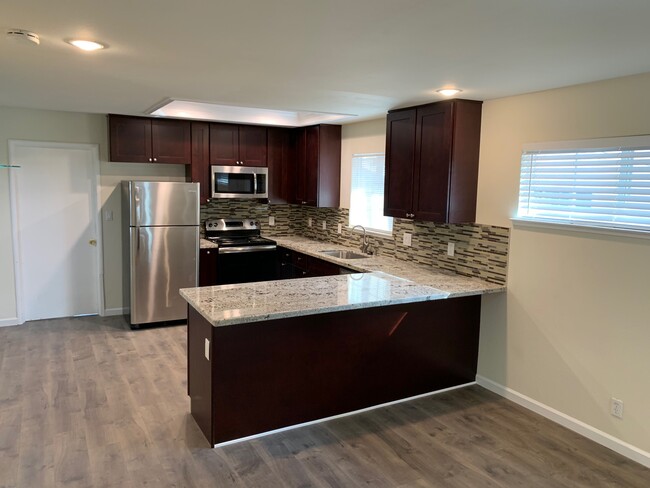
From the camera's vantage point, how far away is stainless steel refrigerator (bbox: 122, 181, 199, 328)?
16.5 ft

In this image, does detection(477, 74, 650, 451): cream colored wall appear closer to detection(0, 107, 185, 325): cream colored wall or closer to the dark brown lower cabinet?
the dark brown lower cabinet

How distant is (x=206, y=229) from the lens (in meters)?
6.02

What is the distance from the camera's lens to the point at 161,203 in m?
5.07

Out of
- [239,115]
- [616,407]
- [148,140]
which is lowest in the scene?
[616,407]

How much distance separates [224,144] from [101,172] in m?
1.37

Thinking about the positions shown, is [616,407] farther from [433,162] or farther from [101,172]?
[101,172]

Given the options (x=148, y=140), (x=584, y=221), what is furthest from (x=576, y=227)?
(x=148, y=140)

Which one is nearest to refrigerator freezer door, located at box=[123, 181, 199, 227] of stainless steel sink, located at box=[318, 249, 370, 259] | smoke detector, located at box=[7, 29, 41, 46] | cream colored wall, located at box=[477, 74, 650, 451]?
stainless steel sink, located at box=[318, 249, 370, 259]

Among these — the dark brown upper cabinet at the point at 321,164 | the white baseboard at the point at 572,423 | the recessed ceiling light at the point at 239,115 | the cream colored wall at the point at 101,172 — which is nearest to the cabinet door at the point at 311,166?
the dark brown upper cabinet at the point at 321,164

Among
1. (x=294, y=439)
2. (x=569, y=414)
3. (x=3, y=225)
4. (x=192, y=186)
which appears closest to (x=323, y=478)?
A: (x=294, y=439)

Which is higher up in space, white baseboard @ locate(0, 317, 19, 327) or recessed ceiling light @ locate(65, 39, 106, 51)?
recessed ceiling light @ locate(65, 39, 106, 51)

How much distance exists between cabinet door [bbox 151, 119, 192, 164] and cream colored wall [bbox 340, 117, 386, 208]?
5.74 ft

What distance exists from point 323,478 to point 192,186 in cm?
345

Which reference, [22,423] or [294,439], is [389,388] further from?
[22,423]
